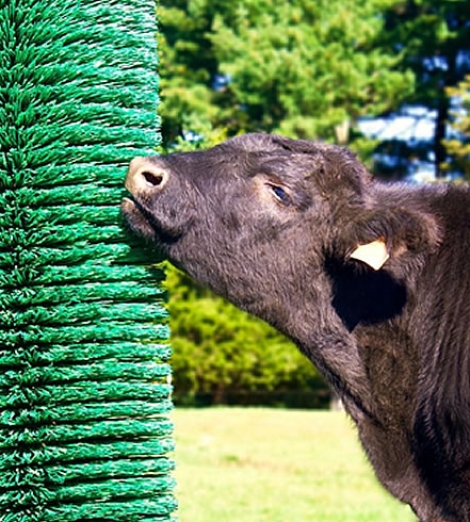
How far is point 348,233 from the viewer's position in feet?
12.0

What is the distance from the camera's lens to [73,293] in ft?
11.6

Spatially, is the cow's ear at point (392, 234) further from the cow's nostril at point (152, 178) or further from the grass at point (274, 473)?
the grass at point (274, 473)

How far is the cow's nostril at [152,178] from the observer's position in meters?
3.58

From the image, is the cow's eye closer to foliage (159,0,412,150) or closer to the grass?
the grass

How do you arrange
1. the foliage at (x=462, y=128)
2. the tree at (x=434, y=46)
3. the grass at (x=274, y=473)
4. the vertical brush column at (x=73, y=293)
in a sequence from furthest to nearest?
the tree at (x=434, y=46)
the foliage at (x=462, y=128)
the grass at (x=274, y=473)
the vertical brush column at (x=73, y=293)

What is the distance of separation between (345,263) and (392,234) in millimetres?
215

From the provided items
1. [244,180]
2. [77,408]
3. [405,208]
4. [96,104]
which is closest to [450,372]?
[405,208]

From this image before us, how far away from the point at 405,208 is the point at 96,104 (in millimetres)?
1167

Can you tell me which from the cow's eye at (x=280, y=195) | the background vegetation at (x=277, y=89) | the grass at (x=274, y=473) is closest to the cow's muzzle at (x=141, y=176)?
the cow's eye at (x=280, y=195)

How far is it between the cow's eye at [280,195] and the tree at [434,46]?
84.9ft

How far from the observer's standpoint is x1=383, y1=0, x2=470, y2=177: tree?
97.3ft

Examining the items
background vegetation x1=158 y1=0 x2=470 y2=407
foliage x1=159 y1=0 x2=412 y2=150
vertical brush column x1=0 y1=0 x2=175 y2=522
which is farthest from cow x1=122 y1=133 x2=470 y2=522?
foliage x1=159 y1=0 x2=412 y2=150

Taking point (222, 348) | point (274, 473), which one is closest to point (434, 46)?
point (222, 348)

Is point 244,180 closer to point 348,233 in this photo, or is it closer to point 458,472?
point 348,233
